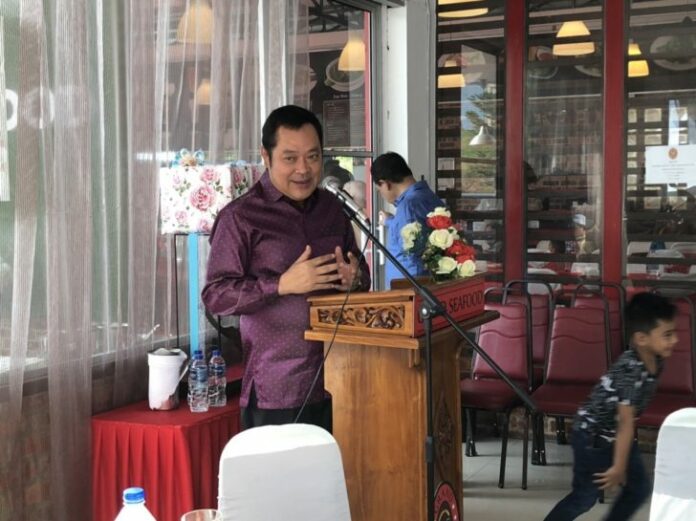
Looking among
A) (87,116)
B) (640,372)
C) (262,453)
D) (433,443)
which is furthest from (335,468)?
(87,116)

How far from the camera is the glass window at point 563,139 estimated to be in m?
5.25

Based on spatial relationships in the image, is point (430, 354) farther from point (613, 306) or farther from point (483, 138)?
point (483, 138)

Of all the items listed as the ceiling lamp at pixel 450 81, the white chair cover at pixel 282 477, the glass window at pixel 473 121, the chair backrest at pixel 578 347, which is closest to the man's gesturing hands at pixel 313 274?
the white chair cover at pixel 282 477

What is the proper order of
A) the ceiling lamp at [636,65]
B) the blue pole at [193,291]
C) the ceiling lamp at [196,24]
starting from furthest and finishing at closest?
the ceiling lamp at [636,65] → the ceiling lamp at [196,24] → the blue pole at [193,291]

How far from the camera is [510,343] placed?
483 cm

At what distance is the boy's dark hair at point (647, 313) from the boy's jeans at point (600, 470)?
41 centimetres

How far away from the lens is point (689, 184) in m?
4.99

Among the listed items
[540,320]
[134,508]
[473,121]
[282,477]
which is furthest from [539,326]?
[134,508]

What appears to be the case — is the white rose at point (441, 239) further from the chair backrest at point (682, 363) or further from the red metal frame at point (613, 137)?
the red metal frame at point (613, 137)

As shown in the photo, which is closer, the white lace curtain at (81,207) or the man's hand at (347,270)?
the man's hand at (347,270)

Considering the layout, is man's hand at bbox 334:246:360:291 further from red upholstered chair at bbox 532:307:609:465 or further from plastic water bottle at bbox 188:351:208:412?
red upholstered chair at bbox 532:307:609:465

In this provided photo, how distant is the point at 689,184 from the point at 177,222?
297 cm

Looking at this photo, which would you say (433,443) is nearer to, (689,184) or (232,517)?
(232,517)

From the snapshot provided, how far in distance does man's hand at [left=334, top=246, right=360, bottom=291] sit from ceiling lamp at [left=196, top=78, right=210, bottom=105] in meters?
1.34
